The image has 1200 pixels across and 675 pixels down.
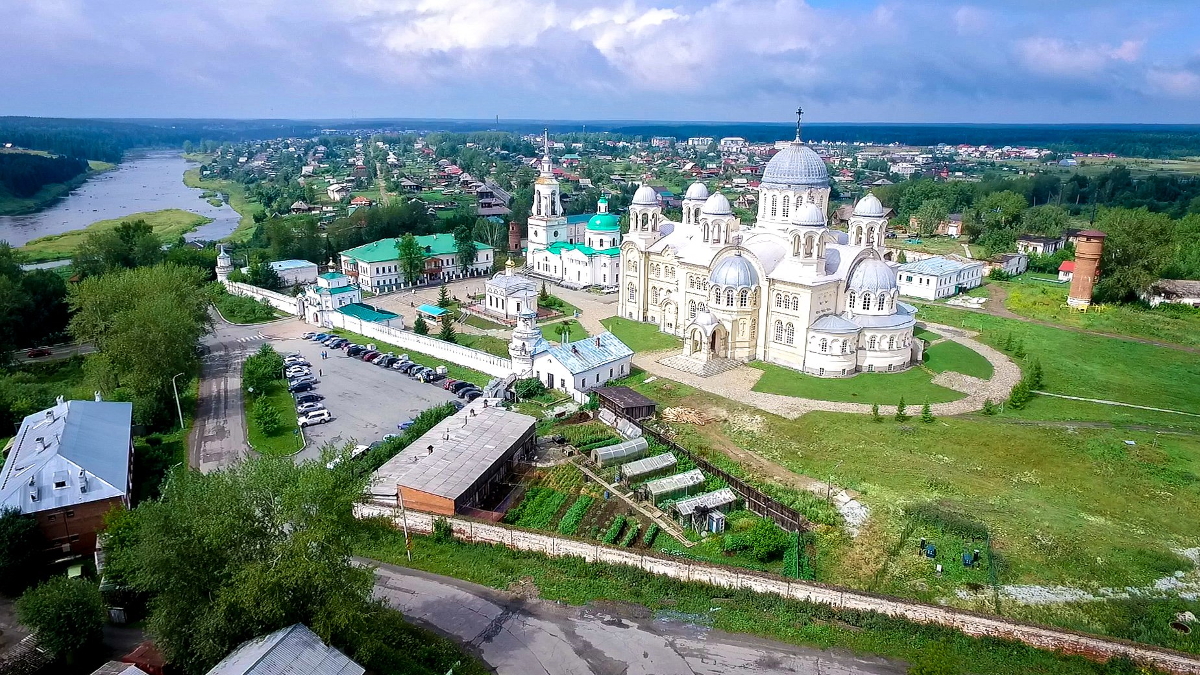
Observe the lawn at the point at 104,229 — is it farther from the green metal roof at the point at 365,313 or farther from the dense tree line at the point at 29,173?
the green metal roof at the point at 365,313

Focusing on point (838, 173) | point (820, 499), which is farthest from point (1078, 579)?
point (838, 173)

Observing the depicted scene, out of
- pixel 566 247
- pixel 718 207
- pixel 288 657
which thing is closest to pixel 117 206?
pixel 566 247

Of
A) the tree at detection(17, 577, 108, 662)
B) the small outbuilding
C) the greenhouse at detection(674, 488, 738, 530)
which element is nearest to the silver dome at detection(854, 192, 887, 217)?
the small outbuilding

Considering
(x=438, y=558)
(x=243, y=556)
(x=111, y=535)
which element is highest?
(x=243, y=556)

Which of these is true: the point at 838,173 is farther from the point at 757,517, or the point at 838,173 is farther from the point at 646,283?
the point at 757,517

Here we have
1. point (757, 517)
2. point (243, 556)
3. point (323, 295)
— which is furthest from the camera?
point (323, 295)

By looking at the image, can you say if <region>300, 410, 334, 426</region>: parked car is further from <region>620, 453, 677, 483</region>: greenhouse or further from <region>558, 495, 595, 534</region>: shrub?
<region>620, 453, 677, 483</region>: greenhouse

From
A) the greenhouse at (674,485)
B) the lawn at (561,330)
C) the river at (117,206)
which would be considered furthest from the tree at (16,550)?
the river at (117,206)
